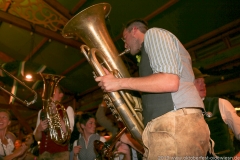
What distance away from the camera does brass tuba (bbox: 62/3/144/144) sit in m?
1.44

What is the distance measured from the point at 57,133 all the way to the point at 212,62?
4120 millimetres

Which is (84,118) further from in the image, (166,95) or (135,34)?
(166,95)

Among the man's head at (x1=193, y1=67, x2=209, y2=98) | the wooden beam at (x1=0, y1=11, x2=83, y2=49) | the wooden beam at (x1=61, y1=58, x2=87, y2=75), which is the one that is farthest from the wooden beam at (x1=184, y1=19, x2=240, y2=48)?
the wooden beam at (x1=61, y1=58, x2=87, y2=75)

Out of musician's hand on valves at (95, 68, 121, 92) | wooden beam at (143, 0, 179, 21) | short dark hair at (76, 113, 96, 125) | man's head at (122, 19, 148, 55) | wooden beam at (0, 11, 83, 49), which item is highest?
wooden beam at (0, 11, 83, 49)

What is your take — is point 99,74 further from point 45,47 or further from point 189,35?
point 45,47

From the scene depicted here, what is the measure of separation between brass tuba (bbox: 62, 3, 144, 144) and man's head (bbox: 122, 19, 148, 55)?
0.22m

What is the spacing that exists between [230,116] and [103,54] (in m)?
1.46

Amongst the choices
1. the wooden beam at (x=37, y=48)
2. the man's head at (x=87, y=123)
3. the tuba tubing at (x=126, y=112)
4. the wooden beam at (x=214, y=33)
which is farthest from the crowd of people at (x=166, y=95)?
the wooden beam at (x=37, y=48)

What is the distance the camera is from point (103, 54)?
1669 millimetres

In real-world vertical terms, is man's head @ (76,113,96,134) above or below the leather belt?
above

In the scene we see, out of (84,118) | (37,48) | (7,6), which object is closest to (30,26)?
(7,6)

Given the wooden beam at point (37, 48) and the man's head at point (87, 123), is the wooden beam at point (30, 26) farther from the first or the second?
the man's head at point (87, 123)

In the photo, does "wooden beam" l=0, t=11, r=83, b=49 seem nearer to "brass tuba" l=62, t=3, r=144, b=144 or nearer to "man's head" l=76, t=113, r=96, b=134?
"man's head" l=76, t=113, r=96, b=134

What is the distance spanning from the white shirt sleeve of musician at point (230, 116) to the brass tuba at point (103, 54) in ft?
3.71
